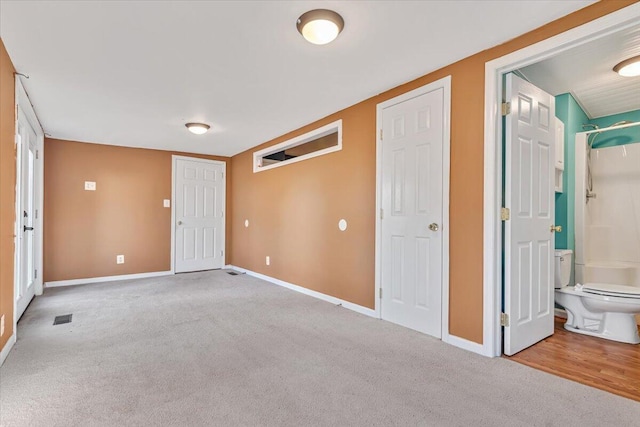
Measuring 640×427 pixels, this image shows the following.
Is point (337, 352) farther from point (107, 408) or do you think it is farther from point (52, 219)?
point (52, 219)

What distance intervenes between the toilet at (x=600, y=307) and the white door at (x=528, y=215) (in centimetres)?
34

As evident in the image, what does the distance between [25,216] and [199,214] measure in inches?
106

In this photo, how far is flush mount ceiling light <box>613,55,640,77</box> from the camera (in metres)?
2.57

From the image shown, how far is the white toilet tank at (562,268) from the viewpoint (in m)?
3.08

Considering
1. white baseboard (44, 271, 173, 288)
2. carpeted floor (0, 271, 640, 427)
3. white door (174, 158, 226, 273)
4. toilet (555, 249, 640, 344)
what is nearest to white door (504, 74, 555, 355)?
toilet (555, 249, 640, 344)

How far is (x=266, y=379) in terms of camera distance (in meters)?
2.04

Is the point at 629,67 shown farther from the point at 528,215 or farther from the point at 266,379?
the point at 266,379

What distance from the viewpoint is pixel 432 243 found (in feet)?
9.00

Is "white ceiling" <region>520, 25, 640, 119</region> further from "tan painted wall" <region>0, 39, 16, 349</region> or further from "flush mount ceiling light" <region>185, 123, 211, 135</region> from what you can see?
"tan painted wall" <region>0, 39, 16, 349</region>

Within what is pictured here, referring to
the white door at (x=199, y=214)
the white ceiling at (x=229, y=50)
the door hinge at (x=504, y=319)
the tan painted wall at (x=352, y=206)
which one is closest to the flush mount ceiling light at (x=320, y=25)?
the white ceiling at (x=229, y=50)

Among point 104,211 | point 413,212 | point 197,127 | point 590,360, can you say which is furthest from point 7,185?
point 590,360

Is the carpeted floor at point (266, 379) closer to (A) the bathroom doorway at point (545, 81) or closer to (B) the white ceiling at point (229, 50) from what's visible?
(A) the bathroom doorway at point (545, 81)

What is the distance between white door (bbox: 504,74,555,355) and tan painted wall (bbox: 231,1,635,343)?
0.68ft

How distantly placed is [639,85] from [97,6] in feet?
15.0
